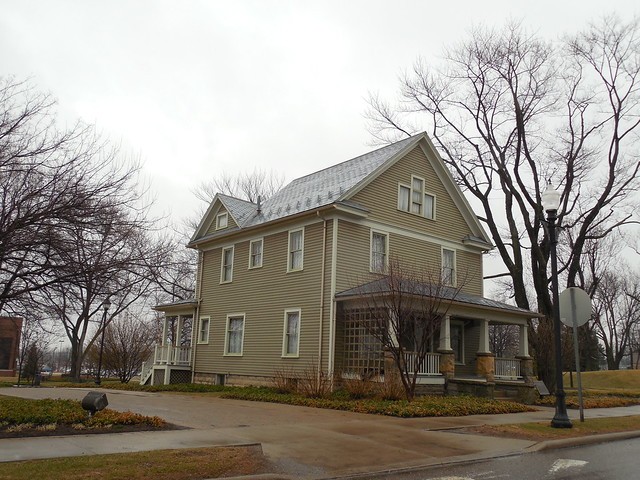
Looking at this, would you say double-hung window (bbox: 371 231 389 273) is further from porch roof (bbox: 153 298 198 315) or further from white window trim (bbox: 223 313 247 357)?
porch roof (bbox: 153 298 198 315)

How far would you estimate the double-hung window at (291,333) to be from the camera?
22.4 meters

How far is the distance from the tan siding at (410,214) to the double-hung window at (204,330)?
1043 centimetres

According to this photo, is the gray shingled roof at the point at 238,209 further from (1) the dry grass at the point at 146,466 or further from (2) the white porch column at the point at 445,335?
(1) the dry grass at the point at 146,466

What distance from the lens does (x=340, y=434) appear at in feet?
36.2

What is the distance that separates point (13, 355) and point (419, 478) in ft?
188

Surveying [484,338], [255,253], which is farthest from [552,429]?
[255,253]

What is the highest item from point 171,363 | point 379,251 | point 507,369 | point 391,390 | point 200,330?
point 379,251

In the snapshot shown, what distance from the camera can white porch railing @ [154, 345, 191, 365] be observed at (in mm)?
28188

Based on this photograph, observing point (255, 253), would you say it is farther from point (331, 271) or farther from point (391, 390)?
point (391, 390)

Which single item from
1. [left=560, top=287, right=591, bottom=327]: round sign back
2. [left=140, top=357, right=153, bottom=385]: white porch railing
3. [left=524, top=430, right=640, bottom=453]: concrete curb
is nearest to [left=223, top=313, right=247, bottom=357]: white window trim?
[left=140, top=357, right=153, bottom=385]: white porch railing

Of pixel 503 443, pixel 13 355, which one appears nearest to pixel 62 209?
pixel 503 443

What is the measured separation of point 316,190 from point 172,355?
36.0ft

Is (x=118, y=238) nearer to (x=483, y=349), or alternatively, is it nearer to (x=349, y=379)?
(x=349, y=379)

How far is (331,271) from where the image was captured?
21156 millimetres
